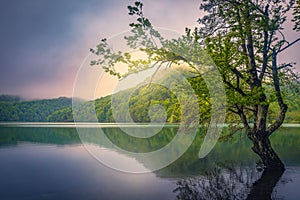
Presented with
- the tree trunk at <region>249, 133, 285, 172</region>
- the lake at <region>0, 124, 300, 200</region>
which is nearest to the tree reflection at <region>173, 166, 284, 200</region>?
the lake at <region>0, 124, 300, 200</region>

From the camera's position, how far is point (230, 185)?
1625 centimetres

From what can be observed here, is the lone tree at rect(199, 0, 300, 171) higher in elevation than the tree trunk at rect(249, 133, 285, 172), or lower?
higher

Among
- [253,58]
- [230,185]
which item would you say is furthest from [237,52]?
[230,185]

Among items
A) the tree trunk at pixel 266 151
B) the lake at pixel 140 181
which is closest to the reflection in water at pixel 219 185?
the lake at pixel 140 181

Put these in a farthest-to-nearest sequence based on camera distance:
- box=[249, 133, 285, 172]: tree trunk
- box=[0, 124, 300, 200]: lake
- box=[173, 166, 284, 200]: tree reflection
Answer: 1. box=[249, 133, 285, 172]: tree trunk
2. box=[0, 124, 300, 200]: lake
3. box=[173, 166, 284, 200]: tree reflection

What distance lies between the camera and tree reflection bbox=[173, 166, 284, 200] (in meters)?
14.3

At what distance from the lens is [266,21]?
62.1ft

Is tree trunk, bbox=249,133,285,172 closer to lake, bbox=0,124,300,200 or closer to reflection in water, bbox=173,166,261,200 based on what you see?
lake, bbox=0,124,300,200

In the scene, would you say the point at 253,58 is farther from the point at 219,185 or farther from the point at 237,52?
the point at 219,185

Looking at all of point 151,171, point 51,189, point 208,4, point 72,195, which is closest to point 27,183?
point 51,189

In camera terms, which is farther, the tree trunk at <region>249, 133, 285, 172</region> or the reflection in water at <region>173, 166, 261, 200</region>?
the tree trunk at <region>249, 133, 285, 172</region>

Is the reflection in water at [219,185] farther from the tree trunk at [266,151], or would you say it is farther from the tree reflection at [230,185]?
the tree trunk at [266,151]

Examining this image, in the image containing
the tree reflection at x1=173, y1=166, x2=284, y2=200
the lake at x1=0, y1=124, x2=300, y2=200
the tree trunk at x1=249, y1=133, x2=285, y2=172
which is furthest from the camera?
the tree trunk at x1=249, y1=133, x2=285, y2=172

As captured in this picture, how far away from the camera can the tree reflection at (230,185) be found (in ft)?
46.8
